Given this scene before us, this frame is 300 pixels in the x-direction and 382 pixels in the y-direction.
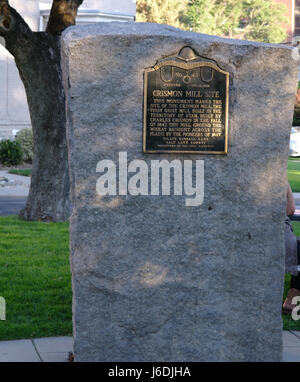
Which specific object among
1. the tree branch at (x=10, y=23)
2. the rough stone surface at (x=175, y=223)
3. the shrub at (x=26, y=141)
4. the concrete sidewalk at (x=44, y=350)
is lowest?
the concrete sidewalk at (x=44, y=350)

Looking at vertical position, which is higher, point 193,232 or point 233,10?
point 233,10

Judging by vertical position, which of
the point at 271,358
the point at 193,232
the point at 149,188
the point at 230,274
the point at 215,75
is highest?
the point at 215,75

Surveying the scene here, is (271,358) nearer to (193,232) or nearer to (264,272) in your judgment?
(264,272)

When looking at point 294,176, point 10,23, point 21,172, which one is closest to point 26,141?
point 21,172

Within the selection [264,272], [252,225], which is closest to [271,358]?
[264,272]

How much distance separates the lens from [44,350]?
5234 millimetres

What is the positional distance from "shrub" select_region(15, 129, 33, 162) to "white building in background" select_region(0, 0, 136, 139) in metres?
1.77

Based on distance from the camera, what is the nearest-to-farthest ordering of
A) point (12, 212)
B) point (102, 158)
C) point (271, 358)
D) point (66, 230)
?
point (102, 158), point (271, 358), point (66, 230), point (12, 212)

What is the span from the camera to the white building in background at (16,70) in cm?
2467

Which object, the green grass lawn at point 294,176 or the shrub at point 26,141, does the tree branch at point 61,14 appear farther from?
the shrub at point 26,141

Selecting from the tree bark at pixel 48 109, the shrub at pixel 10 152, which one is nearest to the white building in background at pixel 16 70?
the shrub at pixel 10 152

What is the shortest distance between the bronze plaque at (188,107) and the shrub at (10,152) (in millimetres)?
17994

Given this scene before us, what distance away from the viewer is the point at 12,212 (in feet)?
43.2

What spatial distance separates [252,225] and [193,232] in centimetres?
44
